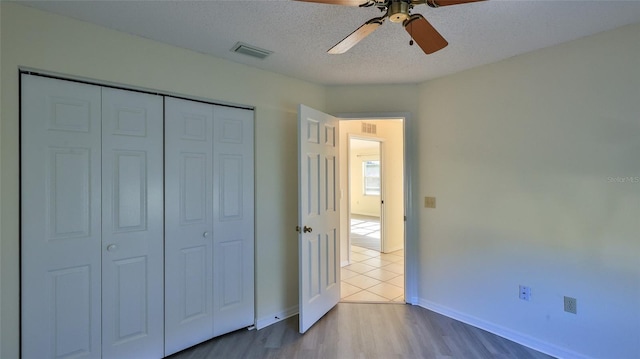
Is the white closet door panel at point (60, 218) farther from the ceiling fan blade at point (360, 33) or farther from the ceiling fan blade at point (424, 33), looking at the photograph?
the ceiling fan blade at point (424, 33)

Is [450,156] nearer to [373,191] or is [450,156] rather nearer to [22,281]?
[22,281]

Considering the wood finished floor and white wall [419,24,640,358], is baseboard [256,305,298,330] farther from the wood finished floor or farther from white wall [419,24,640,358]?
white wall [419,24,640,358]

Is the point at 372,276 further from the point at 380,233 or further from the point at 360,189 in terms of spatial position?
the point at 360,189

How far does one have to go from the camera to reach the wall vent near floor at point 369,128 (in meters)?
4.63

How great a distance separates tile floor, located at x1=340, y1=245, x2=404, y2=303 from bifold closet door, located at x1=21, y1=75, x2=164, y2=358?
2.06 metres

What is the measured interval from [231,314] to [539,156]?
2.86 metres

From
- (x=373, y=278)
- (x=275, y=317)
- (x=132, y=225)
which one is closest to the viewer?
(x=132, y=225)

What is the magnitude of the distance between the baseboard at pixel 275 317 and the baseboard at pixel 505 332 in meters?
1.36

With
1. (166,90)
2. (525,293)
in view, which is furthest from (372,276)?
(166,90)

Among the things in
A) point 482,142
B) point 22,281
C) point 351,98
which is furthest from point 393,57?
point 22,281

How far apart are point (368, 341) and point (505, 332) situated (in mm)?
1184

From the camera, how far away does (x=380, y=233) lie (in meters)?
5.31

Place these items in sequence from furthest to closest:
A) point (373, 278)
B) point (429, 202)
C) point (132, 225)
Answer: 1. point (373, 278)
2. point (429, 202)
3. point (132, 225)

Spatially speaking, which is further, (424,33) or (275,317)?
(275,317)
